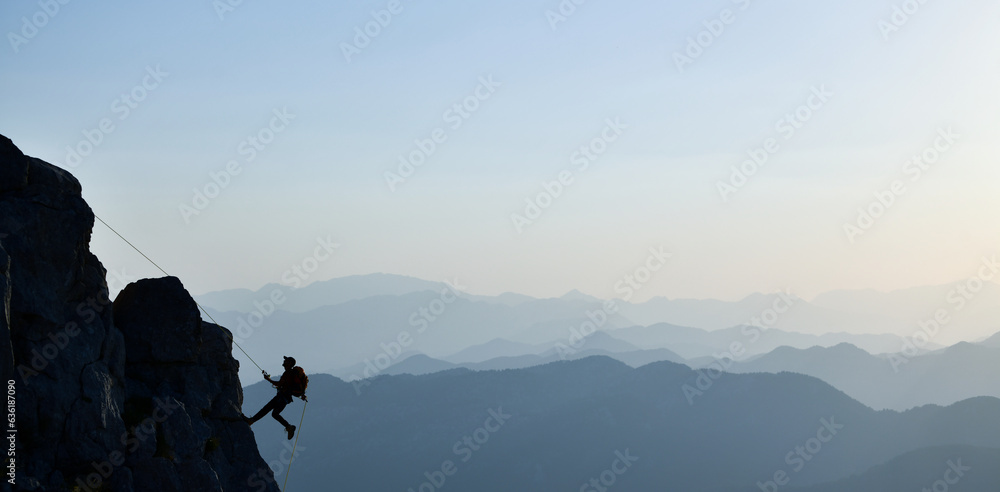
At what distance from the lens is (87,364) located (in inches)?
1132

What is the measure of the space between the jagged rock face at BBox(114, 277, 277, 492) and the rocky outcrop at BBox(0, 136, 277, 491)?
0.05 metres

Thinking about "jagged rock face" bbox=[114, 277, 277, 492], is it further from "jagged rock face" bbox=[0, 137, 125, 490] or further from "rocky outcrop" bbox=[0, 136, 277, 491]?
"jagged rock face" bbox=[0, 137, 125, 490]

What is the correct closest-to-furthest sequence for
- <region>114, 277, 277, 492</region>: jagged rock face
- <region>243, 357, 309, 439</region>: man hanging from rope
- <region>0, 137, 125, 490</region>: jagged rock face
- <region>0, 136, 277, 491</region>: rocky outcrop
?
<region>0, 137, 125, 490</region>: jagged rock face
<region>0, 136, 277, 491</region>: rocky outcrop
<region>114, 277, 277, 492</region>: jagged rock face
<region>243, 357, 309, 439</region>: man hanging from rope

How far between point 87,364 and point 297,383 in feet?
28.8

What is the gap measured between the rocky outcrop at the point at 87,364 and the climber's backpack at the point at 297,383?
11.8 ft

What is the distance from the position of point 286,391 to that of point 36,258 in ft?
36.7

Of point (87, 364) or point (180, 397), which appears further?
point (180, 397)

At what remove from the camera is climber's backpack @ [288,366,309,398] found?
3512 centimetres

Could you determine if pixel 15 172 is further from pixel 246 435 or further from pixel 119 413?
pixel 246 435

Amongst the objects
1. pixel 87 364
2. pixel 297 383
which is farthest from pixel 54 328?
pixel 297 383

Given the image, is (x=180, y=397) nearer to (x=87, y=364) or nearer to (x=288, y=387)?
(x=288, y=387)

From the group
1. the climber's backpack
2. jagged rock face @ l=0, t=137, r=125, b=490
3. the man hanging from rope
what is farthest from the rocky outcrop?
the climber's backpack

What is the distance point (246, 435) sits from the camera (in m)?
36.8

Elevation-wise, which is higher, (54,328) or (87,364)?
(54,328)
